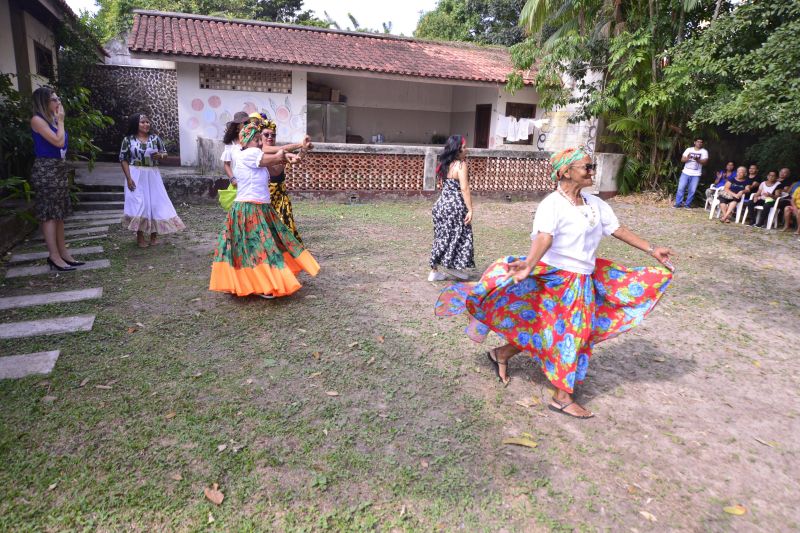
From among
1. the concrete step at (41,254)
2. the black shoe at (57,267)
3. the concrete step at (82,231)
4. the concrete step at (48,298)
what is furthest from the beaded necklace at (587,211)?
the concrete step at (82,231)

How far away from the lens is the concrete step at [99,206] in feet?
29.6

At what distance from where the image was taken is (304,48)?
46.5 feet

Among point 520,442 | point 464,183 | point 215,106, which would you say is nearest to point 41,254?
point 464,183

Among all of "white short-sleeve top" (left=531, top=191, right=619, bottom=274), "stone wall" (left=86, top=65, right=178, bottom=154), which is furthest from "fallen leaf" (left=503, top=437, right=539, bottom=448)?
"stone wall" (left=86, top=65, right=178, bottom=154)

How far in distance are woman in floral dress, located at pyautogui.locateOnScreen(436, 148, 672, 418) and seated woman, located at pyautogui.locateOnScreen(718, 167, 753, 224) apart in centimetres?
842

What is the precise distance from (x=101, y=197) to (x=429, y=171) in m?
6.46

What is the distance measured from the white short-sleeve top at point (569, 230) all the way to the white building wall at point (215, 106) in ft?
38.5

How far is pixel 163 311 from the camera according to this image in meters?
4.64

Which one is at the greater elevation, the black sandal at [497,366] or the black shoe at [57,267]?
the black shoe at [57,267]

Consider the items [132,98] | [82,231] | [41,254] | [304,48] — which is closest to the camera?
[41,254]

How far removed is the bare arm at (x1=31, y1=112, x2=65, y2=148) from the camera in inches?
196

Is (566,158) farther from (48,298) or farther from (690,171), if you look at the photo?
(690,171)

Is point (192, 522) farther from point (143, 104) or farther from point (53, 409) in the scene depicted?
point (143, 104)

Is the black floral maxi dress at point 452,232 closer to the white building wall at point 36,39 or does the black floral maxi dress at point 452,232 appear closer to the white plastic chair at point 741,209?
the white plastic chair at point 741,209
